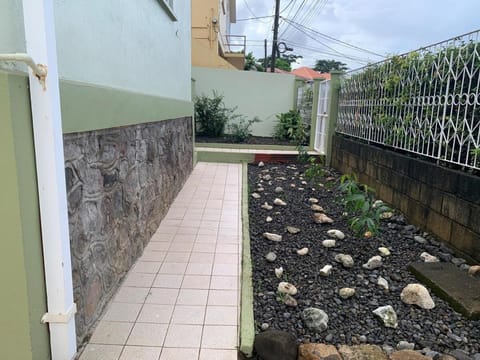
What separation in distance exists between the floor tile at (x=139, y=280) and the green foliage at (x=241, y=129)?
22.6ft

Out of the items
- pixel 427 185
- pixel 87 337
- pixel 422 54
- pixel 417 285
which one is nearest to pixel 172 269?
pixel 87 337

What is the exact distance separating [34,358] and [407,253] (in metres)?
2.76

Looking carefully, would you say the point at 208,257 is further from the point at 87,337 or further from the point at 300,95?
the point at 300,95

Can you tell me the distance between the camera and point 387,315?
2.19 m

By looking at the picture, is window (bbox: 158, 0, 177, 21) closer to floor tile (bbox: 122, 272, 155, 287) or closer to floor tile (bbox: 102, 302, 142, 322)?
floor tile (bbox: 122, 272, 155, 287)

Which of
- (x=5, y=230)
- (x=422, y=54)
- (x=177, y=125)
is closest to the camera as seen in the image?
(x=5, y=230)

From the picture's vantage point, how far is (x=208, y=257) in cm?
310

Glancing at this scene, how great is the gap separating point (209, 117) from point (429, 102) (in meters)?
A: 6.69

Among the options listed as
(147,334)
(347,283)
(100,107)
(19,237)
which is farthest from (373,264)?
(19,237)

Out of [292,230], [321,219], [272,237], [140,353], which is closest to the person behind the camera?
[140,353]

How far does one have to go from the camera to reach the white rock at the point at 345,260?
2.85 m

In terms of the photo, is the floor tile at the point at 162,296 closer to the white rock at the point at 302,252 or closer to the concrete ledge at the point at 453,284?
the white rock at the point at 302,252

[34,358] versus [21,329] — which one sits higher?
[21,329]

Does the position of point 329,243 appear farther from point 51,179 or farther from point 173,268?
point 51,179
